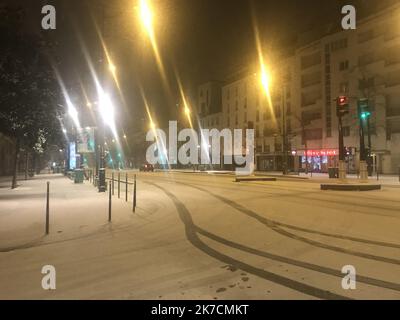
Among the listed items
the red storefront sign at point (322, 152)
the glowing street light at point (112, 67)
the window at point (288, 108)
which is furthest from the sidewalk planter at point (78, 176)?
the window at point (288, 108)

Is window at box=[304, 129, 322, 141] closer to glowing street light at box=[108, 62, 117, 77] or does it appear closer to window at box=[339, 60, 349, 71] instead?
window at box=[339, 60, 349, 71]

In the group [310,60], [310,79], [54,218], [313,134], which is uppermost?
[310,60]

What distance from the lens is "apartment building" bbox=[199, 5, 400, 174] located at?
45906 millimetres

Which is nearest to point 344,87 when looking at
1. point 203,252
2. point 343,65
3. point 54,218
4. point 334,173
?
point 343,65

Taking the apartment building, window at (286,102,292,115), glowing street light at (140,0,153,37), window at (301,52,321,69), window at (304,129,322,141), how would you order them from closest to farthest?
glowing street light at (140,0,153,37)
the apartment building
window at (304,129,322,141)
window at (301,52,321,69)
window at (286,102,292,115)

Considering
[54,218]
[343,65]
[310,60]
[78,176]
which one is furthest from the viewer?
[310,60]

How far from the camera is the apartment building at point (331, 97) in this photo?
45.9 m

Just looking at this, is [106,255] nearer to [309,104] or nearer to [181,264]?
[181,264]

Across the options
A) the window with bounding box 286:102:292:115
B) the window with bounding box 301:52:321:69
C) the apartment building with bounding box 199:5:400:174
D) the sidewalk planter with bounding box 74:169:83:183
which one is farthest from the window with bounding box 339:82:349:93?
the sidewalk planter with bounding box 74:169:83:183

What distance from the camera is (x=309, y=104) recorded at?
58188mm

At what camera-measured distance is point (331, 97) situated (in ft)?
176

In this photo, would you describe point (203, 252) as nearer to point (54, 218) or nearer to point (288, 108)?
point (54, 218)
